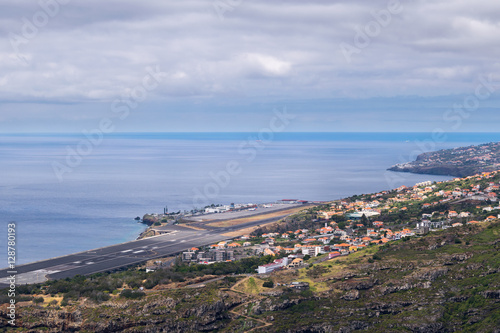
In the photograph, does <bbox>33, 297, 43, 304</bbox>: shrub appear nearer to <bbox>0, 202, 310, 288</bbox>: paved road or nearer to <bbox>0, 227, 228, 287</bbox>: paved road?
<bbox>0, 202, 310, 288</bbox>: paved road

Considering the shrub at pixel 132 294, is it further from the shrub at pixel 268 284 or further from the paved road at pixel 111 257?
the paved road at pixel 111 257

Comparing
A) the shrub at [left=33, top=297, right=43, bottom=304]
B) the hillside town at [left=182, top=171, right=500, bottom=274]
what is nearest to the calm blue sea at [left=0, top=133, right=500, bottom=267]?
the hillside town at [left=182, top=171, right=500, bottom=274]

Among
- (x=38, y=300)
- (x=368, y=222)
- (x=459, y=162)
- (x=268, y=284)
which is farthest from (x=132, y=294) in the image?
(x=459, y=162)

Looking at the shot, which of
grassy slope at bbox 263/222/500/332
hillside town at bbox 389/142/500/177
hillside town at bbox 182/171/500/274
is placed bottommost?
grassy slope at bbox 263/222/500/332

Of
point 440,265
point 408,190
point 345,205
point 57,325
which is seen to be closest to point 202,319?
point 57,325

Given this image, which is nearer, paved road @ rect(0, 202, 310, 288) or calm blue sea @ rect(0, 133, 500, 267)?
paved road @ rect(0, 202, 310, 288)

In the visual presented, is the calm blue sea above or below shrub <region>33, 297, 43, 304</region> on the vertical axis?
above

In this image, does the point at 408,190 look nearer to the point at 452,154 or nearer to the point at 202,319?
the point at 202,319

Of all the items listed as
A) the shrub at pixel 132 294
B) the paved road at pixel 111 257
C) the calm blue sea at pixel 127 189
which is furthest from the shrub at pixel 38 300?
the calm blue sea at pixel 127 189

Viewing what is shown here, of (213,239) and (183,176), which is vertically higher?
(183,176)
